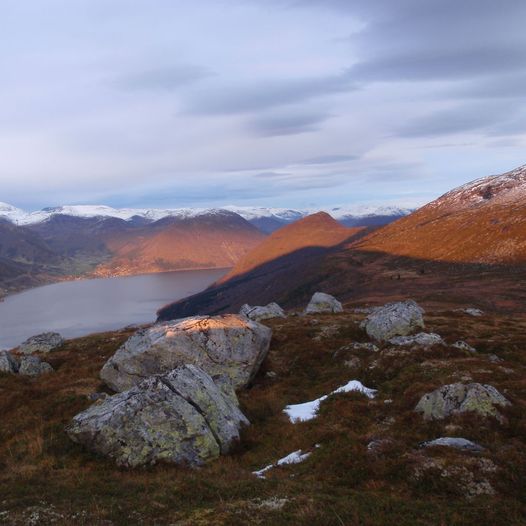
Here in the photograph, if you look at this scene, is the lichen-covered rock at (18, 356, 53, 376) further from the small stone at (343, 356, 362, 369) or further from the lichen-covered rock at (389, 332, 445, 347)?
the lichen-covered rock at (389, 332, 445, 347)

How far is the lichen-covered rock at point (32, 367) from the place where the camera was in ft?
129

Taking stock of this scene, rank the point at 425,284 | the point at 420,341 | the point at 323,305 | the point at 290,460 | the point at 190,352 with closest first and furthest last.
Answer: the point at 290,460
the point at 190,352
the point at 420,341
the point at 323,305
the point at 425,284

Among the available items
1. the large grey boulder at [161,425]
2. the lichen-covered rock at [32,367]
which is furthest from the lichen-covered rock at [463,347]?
the lichen-covered rock at [32,367]

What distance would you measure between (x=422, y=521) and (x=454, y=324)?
35.8 m

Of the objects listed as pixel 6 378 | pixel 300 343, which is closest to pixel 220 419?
pixel 300 343

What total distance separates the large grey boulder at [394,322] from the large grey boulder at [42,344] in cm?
3924

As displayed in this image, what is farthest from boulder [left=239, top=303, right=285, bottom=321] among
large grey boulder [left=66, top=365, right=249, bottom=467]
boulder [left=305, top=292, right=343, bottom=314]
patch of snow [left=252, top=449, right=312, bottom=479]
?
patch of snow [left=252, top=449, right=312, bottom=479]

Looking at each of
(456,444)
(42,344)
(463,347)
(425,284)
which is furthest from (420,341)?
(425,284)

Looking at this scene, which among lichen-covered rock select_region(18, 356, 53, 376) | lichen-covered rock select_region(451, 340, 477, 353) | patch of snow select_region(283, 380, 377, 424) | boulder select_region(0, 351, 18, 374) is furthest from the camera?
lichen-covered rock select_region(18, 356, 53, 376)

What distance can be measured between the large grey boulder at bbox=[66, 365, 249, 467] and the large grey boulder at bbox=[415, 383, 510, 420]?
957 centimetres

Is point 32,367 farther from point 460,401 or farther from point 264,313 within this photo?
point 460,401

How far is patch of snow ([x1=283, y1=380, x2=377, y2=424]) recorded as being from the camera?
24.4 m

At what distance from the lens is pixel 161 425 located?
20.1 metres

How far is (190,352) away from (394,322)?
62.3 feet
